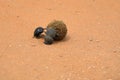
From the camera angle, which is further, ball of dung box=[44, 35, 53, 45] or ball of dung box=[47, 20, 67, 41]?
ball of dung box=[47, 20, 67, 41]

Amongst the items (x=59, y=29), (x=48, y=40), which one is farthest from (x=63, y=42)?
(x=48, y=40)

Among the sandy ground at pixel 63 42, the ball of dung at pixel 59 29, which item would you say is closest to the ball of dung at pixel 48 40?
the sandy ground at pixel 63 42

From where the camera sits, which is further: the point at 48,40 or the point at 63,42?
the point at 63,42

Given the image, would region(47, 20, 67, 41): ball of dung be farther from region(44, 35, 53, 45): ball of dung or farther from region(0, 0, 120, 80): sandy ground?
region(44, 35, 53, 45): ball of dung

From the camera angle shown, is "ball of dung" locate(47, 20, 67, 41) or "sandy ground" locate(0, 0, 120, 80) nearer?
"sandy ground" locate(0, 0, 120, 80)

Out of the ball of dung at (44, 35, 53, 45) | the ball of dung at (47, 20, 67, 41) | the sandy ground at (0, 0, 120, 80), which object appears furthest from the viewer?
the ball of dung at (47, 20, 67, 41)

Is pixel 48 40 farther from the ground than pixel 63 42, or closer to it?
farther from the ground

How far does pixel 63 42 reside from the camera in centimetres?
652

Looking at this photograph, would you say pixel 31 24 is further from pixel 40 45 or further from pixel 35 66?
pixel 35 66

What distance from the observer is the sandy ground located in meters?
4.95

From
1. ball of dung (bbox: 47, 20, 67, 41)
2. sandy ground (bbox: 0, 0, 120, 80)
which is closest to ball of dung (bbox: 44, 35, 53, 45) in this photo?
sandy ground (bbox: 0, 0, 120, 80)

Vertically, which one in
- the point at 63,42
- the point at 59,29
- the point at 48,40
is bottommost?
the point at 63,42

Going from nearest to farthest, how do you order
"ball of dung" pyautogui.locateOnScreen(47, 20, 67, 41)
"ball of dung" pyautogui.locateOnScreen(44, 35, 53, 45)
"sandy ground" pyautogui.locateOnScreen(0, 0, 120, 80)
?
"sandy ground" pyautogui.locateOnScreen(0, 0, 120, 80) < "ball of dung" pyautogui.locateOnScreen(44, 35, 53, 45) < "ball of dung" pyautogui.locateOnScreen(47, 20, 67, 41)

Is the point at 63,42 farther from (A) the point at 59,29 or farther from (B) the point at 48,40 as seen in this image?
(B) the point at 48,40
